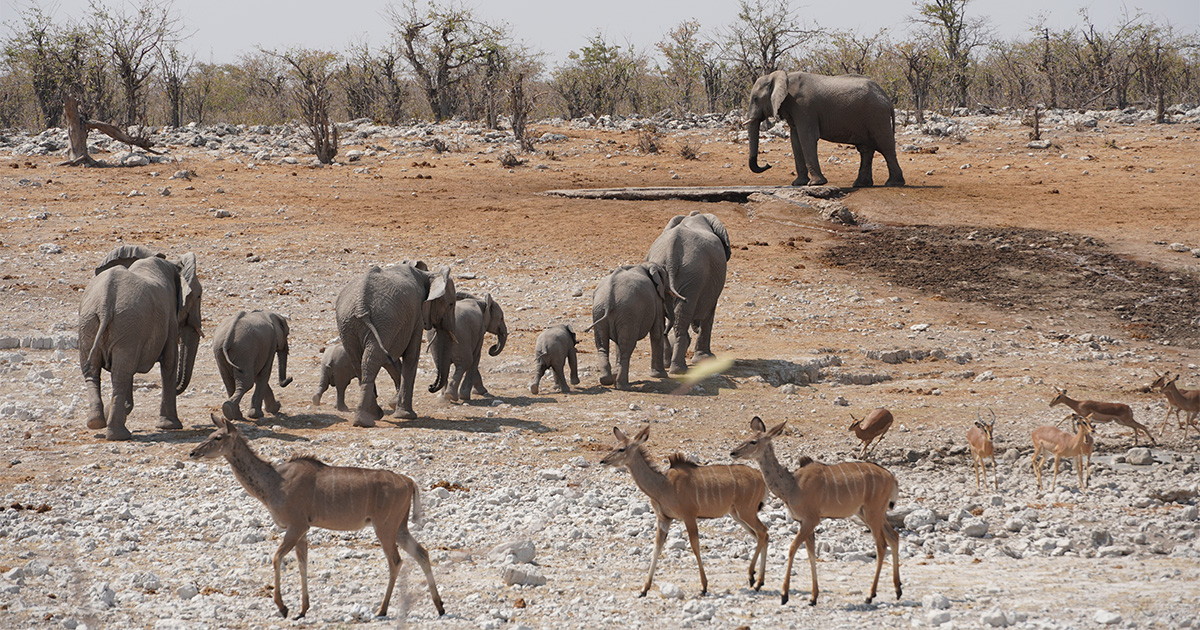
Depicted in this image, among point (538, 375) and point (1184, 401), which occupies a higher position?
point (538, 375)

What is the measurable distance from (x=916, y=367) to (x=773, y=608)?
30.2 feet

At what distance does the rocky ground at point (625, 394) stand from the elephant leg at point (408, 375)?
0.33 m

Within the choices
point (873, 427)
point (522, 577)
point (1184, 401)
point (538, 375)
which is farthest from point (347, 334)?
point (1184, 401)

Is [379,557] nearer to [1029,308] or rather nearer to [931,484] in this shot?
[931,484]

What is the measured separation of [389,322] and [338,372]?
1.23m

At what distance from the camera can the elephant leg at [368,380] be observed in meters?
11.7

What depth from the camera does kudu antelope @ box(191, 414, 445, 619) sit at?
6.70 meters

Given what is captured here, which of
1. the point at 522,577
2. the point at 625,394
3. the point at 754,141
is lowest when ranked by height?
the point at 625,394

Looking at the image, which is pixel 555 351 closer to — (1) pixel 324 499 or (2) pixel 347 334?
(2) pixel 347 334

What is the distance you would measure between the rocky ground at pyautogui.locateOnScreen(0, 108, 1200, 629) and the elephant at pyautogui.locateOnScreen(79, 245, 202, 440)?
48cm

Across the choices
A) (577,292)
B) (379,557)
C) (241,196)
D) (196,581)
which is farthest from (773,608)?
(241,196)

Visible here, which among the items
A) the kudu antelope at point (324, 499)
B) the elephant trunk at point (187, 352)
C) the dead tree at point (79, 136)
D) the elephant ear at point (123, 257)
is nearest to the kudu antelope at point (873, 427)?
the kudu antelope at point (324, 499)

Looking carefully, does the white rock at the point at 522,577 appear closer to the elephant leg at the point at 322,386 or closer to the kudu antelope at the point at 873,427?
the kudu antelope at the point at 873,427

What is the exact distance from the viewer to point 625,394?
13.5 metres
